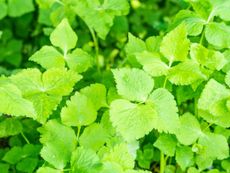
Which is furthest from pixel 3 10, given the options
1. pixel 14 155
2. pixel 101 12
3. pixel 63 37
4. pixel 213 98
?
pixel 213 98

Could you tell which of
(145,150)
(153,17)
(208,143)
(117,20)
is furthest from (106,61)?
(208,143)

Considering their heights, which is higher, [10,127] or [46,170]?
[46,170]

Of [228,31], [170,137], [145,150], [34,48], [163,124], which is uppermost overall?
[228,31]

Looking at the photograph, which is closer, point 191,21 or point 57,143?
point 57,143

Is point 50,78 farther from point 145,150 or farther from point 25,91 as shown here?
point 145,150

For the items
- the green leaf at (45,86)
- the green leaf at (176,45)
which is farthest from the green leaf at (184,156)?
the green leaf at (45,86)

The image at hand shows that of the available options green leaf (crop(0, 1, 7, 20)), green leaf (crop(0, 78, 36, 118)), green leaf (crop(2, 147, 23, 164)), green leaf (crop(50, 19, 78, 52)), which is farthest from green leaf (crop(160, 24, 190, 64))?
green leaf (crop(0, 1, 7, 20))

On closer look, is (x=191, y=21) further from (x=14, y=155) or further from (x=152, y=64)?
(x=14, y=155)
